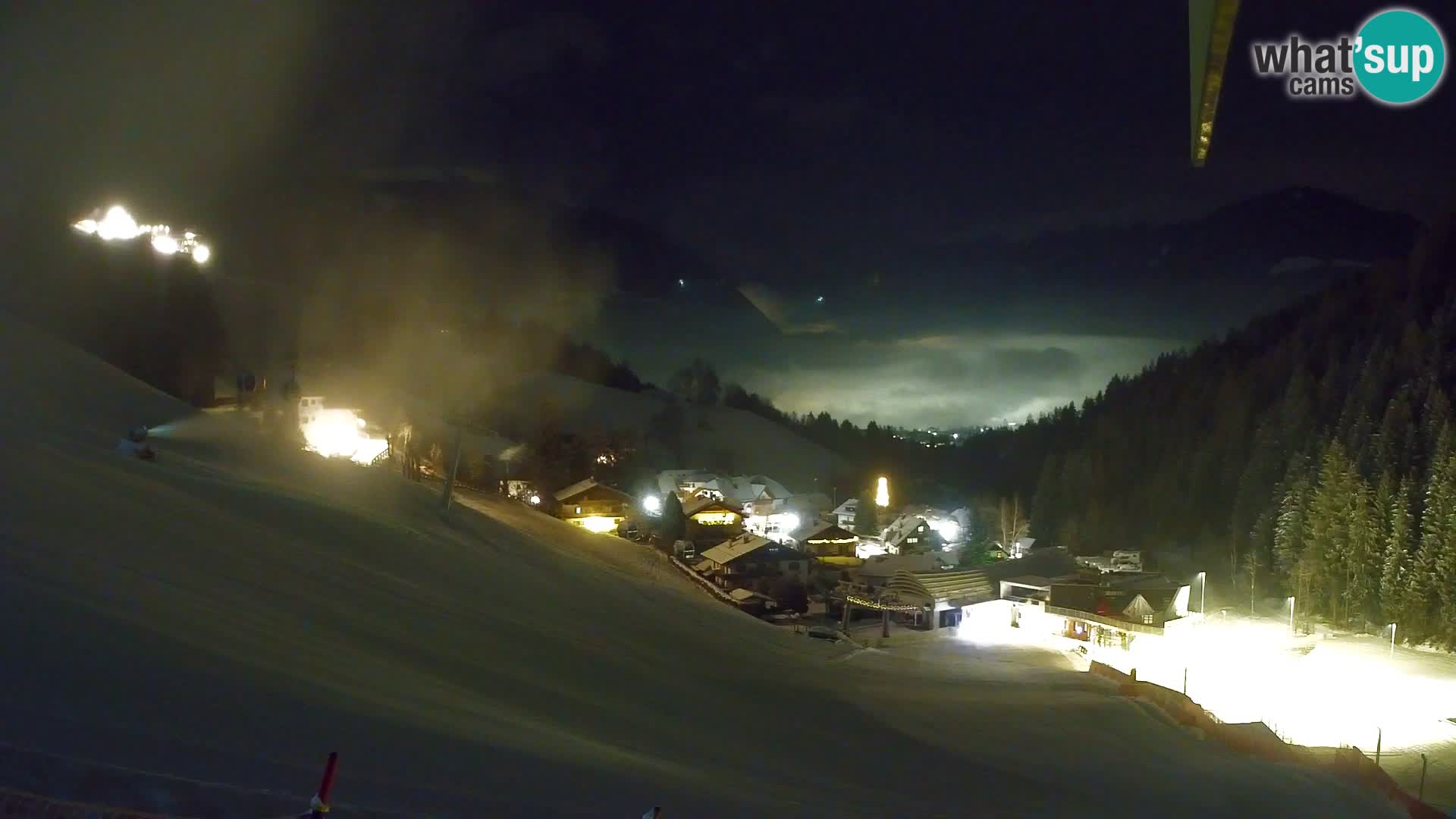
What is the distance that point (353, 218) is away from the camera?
90562 mm

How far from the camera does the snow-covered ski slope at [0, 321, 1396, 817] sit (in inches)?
166

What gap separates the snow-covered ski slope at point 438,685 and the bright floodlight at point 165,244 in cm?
3561

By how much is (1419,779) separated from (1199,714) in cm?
376

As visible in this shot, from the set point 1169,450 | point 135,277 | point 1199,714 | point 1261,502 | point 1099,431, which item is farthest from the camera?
point 1099,431

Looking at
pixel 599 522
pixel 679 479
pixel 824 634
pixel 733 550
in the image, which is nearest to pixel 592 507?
pixel 599 522

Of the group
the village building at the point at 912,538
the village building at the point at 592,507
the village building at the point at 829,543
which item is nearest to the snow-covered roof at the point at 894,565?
the village building at the point at 829,543

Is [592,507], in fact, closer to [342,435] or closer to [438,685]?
[342,435]

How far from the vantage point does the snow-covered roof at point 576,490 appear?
37.8 m

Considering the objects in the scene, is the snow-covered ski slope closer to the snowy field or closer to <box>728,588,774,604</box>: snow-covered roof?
the snowy field

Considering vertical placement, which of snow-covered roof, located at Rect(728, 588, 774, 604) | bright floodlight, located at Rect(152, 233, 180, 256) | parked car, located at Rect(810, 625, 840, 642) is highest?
bright floodlight, located at Rect(152, 233, 180, 256)

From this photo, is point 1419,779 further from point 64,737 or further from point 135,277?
point 135,277

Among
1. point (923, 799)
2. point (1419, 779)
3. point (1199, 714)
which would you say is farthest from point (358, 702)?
point (1419, 779)

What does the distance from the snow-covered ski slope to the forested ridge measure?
16085mm

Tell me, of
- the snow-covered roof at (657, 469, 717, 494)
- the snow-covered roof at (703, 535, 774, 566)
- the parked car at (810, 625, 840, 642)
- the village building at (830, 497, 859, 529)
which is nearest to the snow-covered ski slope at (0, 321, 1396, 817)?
the parked car at (810, 625, 840, 642)
